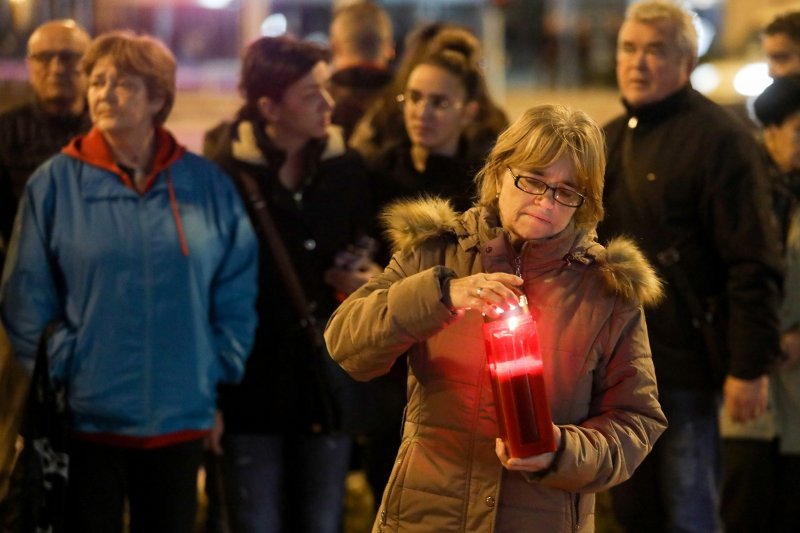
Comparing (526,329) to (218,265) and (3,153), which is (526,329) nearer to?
(218,265)

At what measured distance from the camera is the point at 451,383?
2982 mm

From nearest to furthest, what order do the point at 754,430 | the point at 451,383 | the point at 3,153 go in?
1. the point at 451,383
2. the point at 3,153
3. the point at 754,430

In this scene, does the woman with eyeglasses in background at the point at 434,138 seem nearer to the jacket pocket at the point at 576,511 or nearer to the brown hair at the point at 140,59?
the brown hair at the point at 140,59

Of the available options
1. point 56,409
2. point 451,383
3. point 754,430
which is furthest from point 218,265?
point 754,430

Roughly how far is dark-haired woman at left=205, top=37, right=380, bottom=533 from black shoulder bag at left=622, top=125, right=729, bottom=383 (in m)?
1.07

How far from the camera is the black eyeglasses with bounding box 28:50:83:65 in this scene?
192 inches

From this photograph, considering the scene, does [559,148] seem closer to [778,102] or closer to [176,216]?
[176,216]

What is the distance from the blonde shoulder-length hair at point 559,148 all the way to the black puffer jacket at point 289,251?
1769 mm

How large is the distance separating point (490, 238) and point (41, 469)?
1.85 meters

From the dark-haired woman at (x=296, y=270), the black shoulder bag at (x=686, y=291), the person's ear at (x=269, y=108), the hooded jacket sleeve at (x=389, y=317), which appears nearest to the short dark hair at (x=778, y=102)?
the black shoulder bag at (x=686, y=291)

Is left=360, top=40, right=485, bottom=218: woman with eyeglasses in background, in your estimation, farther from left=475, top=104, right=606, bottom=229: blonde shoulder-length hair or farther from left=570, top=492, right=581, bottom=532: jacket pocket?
left=570, top=492, right=581, bottom=532: jacket pocket

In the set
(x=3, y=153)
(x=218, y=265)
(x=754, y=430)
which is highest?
(x=3, y=153)

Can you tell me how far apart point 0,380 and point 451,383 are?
184 centimetres

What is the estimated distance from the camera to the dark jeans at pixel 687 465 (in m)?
4.58
